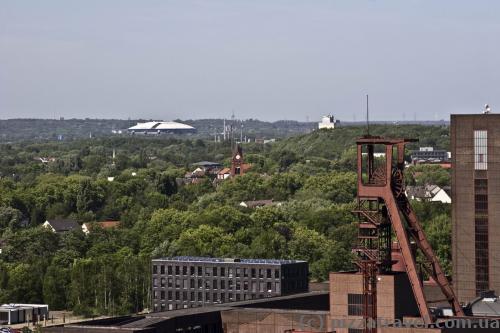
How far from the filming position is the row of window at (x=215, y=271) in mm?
163000

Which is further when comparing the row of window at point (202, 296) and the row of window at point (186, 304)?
the row of window at point (186, 304)

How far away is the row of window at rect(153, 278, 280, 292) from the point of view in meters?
163

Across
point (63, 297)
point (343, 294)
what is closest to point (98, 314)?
point (63, 297)

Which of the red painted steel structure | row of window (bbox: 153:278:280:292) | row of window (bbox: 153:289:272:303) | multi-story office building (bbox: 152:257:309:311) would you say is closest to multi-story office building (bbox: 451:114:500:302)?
the red painted steel structure

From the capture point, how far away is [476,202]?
5217 inches

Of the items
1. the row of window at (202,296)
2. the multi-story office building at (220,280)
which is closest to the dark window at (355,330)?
the multi-story office building at (220,280)

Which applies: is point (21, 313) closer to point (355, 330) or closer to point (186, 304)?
point (186, 304)

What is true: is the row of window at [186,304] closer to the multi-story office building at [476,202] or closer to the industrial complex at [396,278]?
the industrial complex at [396,278]

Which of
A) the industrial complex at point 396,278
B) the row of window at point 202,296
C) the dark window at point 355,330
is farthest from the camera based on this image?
the row of window at point 202,296

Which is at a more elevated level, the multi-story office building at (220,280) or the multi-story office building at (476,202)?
the multi-story office building at (476,202)

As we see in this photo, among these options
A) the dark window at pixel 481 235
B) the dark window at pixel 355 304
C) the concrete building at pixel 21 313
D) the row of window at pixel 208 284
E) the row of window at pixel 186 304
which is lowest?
the concrete building at pixel 21 313

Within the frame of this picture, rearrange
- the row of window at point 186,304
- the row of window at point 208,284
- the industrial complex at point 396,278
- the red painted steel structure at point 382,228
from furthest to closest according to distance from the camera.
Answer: the row of window at point 186,304 → the row of window at point 208,284 → the industrial complex at point 396,278 → the red painted steel structure at point 382,228

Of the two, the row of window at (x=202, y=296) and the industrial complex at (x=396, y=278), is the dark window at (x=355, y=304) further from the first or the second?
the row of window at (x=202, y=296)

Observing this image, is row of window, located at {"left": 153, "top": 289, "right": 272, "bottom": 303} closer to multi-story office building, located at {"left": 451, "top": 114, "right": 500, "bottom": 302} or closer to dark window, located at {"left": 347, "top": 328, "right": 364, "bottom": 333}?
multi-story office building, located at {"left": 451, "top": 114, "right": 500, "bottom": 302}
